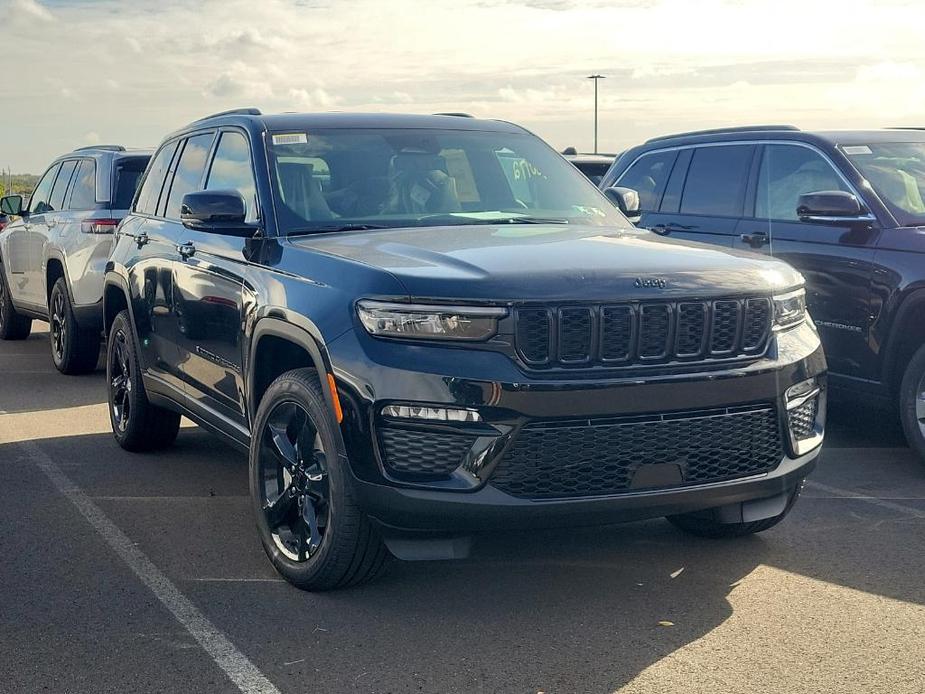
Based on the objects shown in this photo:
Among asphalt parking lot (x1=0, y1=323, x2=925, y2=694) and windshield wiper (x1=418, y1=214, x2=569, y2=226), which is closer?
asphalt parking lot (x1=0, y1=323, x2=925, y2=694)

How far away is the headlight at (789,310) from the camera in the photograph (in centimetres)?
484

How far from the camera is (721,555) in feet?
17.8

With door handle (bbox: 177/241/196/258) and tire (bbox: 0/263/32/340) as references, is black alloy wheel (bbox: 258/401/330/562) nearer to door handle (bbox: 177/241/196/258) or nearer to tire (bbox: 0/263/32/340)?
door handle (bbox: 177/241/196/258)

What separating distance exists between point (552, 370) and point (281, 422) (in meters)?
1.29

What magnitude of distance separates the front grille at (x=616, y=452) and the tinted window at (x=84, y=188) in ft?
25.4

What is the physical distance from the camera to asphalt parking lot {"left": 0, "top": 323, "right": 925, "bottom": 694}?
162 inches

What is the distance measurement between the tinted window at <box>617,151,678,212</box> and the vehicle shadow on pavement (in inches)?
137

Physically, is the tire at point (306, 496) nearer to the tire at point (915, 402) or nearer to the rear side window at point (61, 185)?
the tire at point (915, 402)

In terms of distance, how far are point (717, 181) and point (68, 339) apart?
5643mm

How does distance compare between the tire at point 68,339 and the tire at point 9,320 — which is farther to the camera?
the tire at point 9,320

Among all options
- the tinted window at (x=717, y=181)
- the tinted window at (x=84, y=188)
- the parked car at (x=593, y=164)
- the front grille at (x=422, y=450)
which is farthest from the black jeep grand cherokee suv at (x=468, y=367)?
the parked car at (x=593, y=164)

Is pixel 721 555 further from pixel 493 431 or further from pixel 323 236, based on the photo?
pixel 323 236

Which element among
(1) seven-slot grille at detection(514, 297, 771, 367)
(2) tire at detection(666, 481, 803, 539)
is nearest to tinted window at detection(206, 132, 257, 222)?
(1) seven-slot grille at detection(514, 297, 771, 367)

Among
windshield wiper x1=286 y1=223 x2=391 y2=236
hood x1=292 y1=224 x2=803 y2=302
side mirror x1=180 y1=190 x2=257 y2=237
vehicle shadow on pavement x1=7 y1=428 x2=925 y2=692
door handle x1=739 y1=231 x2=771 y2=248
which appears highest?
side mirror x1=180 y1=190 x2=257 y2=237
